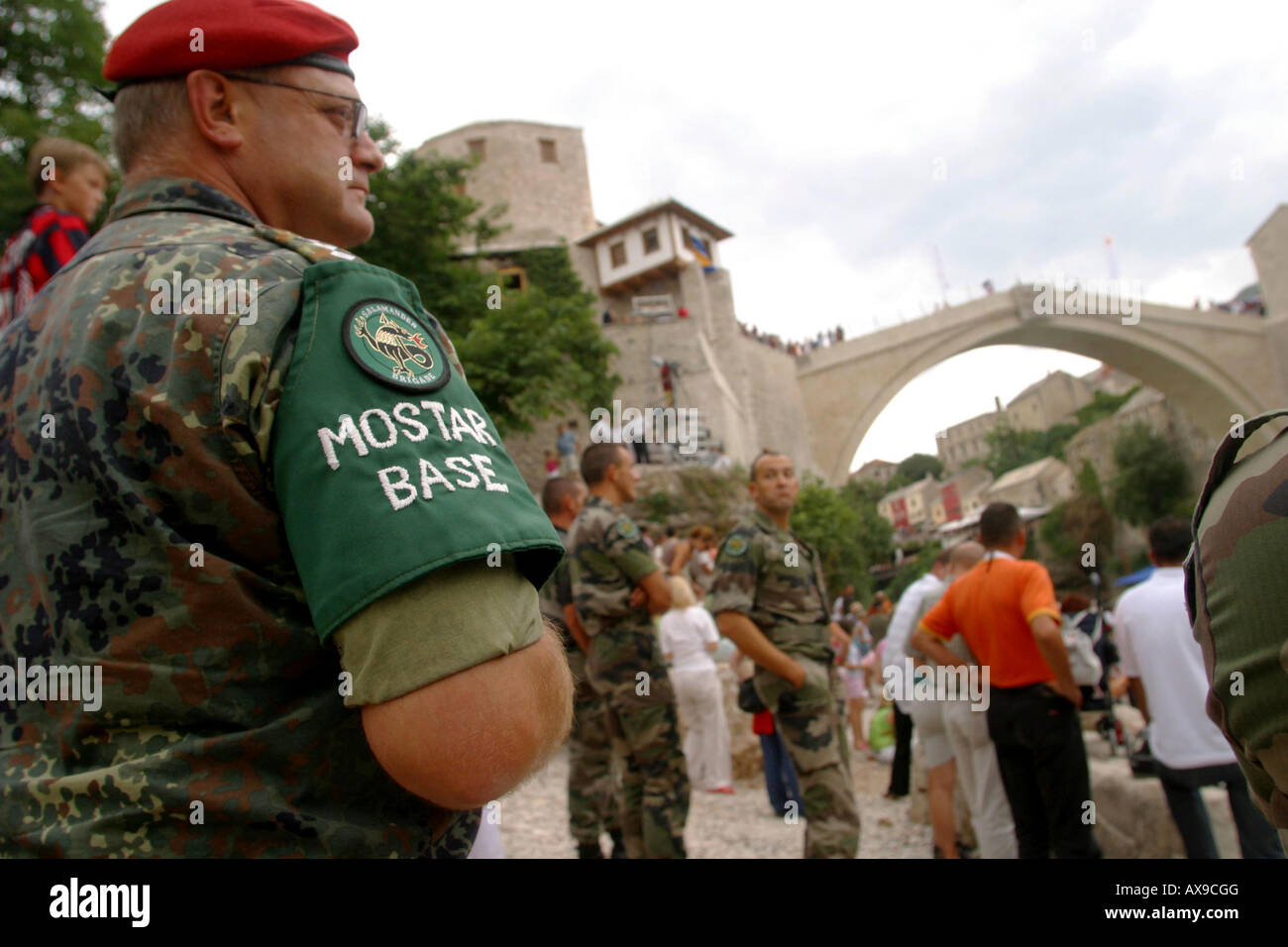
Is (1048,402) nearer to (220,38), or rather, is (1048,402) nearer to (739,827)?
(739,827)

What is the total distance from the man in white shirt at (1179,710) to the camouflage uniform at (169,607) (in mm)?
4151

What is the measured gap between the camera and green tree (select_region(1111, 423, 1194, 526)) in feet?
119

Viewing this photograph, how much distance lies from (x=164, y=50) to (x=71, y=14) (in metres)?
18.9

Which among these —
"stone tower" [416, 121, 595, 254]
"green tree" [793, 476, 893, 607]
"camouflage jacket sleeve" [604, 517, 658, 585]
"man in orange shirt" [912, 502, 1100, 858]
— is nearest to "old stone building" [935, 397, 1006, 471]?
"green tree" [793, 476, 893, 607]

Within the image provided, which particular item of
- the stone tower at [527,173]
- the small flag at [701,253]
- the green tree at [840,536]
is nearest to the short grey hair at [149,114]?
the green tree at [840,536]

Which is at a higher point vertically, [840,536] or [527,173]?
[527,173]

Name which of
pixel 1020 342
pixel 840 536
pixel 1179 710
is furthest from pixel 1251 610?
pixel 1020 342

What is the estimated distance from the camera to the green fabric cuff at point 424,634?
0.91m

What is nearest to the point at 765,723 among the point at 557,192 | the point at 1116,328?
the point at 557,192

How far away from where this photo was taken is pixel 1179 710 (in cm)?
421

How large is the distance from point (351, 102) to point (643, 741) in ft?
12.9

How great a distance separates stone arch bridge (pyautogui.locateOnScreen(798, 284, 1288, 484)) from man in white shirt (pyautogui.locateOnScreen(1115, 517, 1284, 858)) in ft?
112
